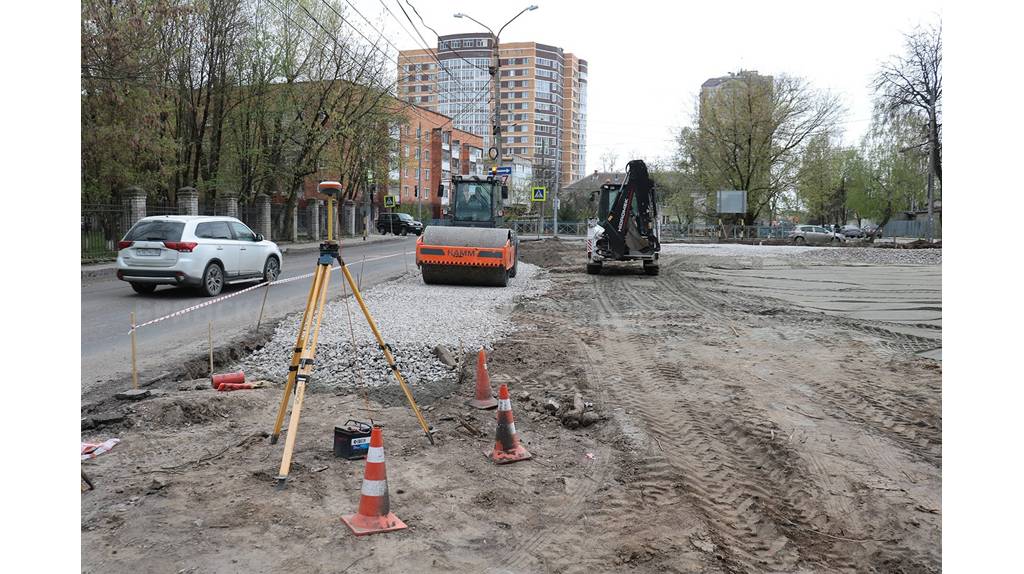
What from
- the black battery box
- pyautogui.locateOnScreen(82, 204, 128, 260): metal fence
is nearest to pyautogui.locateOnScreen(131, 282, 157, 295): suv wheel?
pyautogui.locateOnScreen(82, 204, 128, 260): metal fence

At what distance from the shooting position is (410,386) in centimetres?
735

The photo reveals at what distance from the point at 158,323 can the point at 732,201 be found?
46638mm

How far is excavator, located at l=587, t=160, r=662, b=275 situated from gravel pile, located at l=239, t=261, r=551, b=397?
5957 millimetres

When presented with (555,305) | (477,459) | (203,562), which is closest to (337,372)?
(477,459)

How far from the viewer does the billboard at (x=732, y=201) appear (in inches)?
2026

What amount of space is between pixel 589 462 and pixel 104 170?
914 inches

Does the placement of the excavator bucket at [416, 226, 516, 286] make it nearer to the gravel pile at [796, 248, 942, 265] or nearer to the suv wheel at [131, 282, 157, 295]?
the suv wheel at [131, 282, 157, 295]

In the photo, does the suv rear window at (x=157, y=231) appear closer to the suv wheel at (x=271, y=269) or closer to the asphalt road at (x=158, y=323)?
the asphalt road at (x=158, y=323)

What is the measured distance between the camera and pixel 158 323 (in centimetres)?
1103

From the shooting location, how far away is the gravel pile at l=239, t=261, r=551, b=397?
7602 mm

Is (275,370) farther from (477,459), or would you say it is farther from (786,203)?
(786,203)

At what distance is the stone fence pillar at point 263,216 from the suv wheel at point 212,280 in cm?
2249

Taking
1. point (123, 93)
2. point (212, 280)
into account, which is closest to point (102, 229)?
point (123, 93)

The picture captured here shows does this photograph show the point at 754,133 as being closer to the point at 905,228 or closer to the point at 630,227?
the point at 905,228
